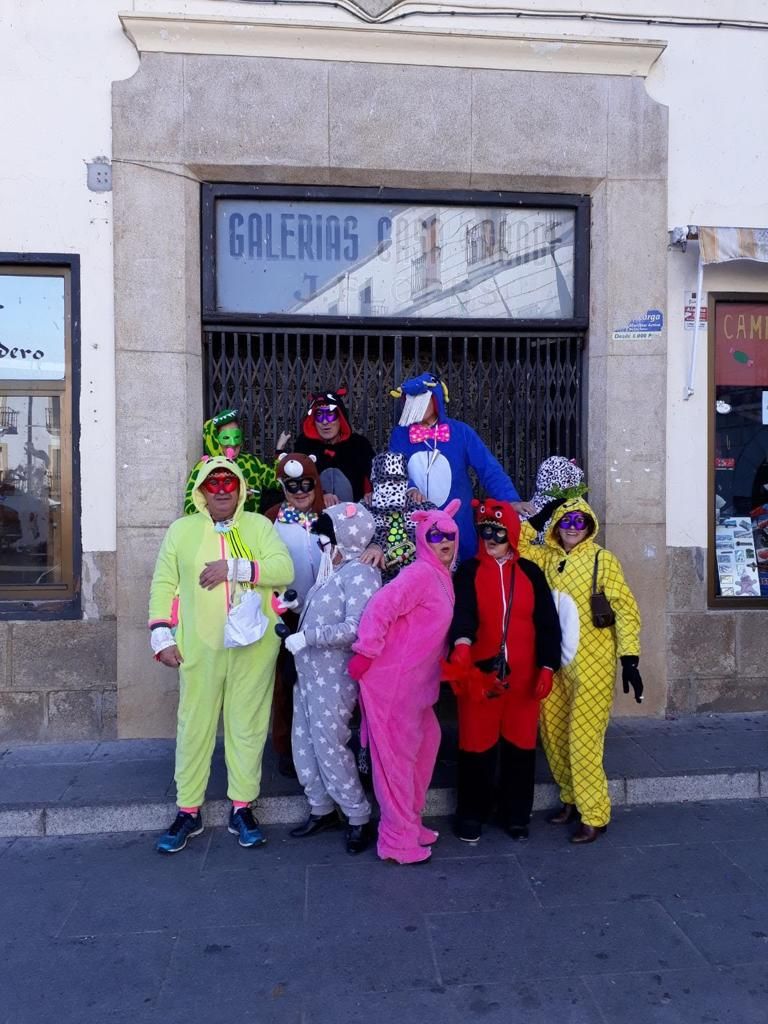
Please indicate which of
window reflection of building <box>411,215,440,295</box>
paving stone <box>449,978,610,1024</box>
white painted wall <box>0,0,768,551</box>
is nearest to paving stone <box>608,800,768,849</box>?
paving stone <box>449,978,610,1024</box>

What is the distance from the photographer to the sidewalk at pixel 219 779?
4707 mm

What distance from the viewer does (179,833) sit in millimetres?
4449

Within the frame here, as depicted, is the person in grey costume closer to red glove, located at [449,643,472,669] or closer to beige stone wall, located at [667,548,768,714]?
red glove, located at [449,643,472,669]

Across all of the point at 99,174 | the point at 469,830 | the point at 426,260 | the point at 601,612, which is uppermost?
the point at 99,174

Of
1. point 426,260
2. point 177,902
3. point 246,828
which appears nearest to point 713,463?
point 426,260

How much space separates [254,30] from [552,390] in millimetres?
3278

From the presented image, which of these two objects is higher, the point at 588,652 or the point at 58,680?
the point at 588,652

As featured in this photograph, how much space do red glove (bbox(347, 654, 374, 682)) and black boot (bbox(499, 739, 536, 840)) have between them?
919mm

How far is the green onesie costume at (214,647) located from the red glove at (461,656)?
3.12ft

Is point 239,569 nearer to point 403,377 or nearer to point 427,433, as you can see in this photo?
point 427,433

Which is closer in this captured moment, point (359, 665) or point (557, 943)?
point (557, 943)

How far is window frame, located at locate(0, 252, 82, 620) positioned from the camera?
19.2 feet

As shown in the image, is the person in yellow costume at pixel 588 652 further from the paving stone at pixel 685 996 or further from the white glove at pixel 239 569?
the white glove at pixel 239 569

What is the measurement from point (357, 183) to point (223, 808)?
14.2 ft
